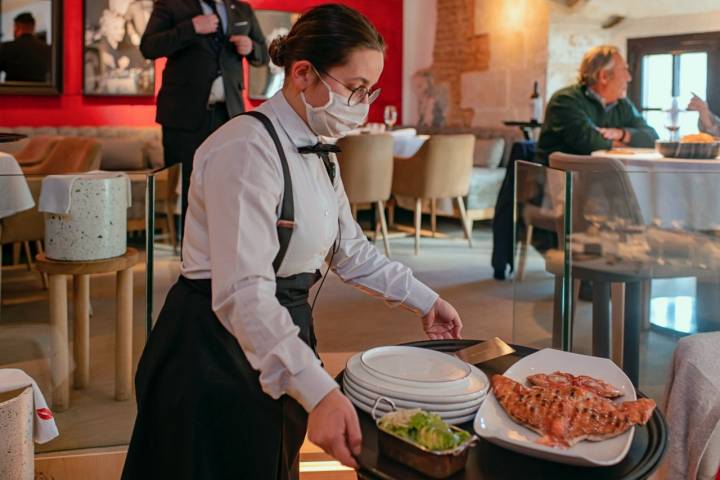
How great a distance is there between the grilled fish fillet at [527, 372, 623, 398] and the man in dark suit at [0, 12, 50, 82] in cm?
755

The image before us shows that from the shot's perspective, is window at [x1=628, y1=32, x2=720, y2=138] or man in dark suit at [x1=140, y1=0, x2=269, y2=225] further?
window at [x1=628, y1=32, x2=720, y2=138]

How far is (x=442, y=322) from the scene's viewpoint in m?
1.72

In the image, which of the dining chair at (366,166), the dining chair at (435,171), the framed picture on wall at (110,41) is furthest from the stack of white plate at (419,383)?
the framed picture on wall at (110,41)

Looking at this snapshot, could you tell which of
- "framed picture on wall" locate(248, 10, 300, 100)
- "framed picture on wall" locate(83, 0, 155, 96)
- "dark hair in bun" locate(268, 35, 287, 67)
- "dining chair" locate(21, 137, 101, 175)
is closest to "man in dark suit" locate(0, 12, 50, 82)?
"framed picture on wall" locate(83, 0, 155, 96)

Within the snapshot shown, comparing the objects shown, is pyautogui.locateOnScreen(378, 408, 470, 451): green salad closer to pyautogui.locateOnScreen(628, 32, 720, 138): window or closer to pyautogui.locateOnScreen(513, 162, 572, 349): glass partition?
pyautogui.locateOnScreen(513, 162, 572, 349): glass partition

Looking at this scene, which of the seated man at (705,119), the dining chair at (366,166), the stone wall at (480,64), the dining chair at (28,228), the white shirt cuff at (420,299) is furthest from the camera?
the stone wall at (480,64)

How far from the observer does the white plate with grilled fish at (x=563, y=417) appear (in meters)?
1.12

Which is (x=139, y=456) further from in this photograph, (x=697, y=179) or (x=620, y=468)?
(x=697, y=179)

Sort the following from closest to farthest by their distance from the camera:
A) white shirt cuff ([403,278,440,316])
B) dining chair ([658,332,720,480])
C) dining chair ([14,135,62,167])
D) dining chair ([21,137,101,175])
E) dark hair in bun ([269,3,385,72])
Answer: dark hair in bun ([269,3,385,72])
white shirt cuff ([403,278,440,316])
dining chair ([658,332,720,480])
dining chair ([21,137,101,175])
dining chair ([14,135,62,167])

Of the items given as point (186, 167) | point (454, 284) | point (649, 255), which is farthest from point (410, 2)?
point (649, 255)

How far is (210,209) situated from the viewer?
1329mm

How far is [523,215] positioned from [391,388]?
2172 mm

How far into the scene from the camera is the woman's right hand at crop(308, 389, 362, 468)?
3.74 ft

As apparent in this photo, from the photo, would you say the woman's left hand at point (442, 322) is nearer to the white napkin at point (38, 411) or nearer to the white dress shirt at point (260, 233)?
the white dress shirt at point (260, 233)
